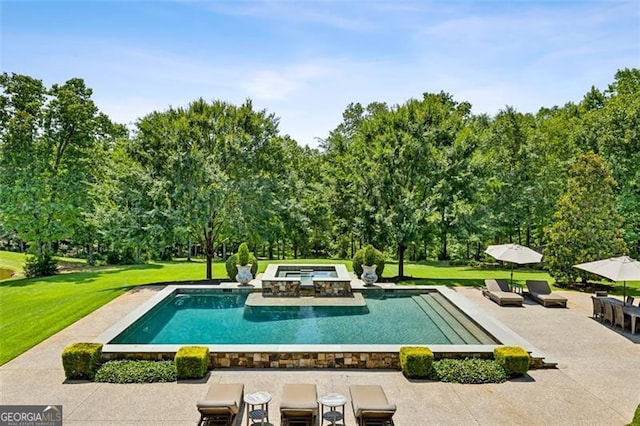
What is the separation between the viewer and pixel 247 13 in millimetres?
12250

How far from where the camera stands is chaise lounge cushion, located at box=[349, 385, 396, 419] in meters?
6.99

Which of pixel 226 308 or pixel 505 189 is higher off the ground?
pixel 505 189

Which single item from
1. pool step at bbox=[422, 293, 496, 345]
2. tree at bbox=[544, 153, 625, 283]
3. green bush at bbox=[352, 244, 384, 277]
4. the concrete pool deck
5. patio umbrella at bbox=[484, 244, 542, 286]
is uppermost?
tree at bbox=[544, 153, 625, 283]

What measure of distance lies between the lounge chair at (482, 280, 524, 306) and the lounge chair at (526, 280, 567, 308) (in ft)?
2.82

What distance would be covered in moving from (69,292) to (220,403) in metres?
14.2

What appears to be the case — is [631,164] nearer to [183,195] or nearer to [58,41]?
[183,195]

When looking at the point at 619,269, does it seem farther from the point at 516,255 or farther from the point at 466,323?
the point at 466,323

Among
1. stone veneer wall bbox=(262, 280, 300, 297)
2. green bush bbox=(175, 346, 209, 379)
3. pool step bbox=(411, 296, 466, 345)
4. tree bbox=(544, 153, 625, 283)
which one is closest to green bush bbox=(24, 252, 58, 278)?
stone veneer wall bbox=(262, 280, 300, 297)

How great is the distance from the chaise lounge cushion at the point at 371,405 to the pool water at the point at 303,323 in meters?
4.19

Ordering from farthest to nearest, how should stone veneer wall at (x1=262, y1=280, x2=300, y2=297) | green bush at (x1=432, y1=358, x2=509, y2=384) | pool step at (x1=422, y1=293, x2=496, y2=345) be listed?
stone veneer wall at (x1=262, y1=280, x2=300, y2=297)
pool step at (x1=422, y1=293, x2=496, y2=345)
green bush at (x1=432, y1=358, x2=509, y2=384)

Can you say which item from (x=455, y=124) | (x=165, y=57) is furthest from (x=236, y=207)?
(x=455, y=124)

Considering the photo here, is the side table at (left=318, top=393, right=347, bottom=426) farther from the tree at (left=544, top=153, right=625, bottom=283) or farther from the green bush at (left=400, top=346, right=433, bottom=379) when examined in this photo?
the tree at (left=544, top=153, right=625, bottom=283)

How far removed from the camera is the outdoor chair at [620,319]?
13.0 meters

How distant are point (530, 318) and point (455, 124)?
11.3m
